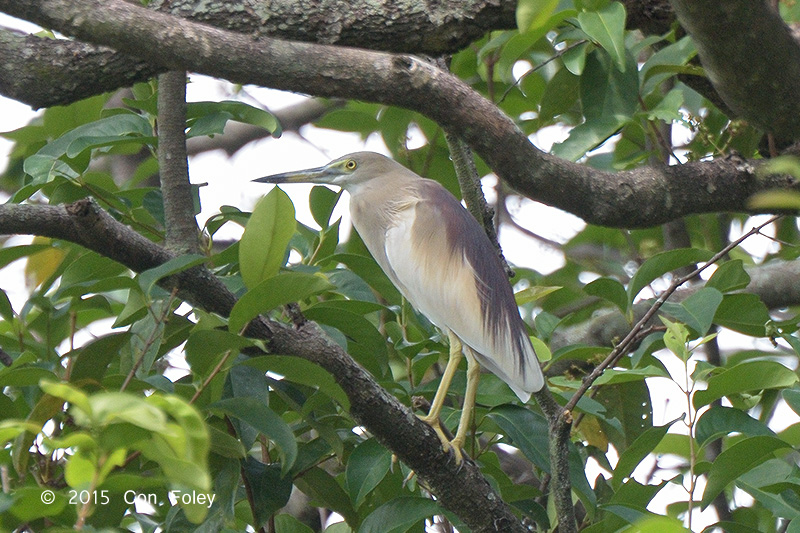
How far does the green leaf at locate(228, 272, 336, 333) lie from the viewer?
1.42 metres

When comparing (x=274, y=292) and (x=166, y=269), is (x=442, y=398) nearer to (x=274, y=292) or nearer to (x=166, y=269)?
(x=274, y=292)

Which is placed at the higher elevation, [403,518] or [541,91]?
[541,91]

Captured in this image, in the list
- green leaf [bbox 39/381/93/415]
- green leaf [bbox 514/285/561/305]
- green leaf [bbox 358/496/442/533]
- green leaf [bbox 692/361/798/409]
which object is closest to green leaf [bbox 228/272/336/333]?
green leaf [bbox 358/496/442/533]

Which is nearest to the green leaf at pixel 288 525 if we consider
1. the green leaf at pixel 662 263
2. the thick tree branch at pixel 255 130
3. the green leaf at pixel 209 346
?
the green leaf at pixel 209 346

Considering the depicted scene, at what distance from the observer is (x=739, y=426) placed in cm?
185

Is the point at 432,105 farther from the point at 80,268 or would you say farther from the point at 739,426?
the point at 739,426

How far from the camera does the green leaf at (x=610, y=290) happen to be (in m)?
2.09

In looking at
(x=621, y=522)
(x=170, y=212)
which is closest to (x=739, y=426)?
(x=621, y=522)

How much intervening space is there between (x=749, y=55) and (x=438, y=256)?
1222mm

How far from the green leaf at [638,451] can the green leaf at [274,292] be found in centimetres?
81

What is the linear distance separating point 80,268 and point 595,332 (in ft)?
6.04

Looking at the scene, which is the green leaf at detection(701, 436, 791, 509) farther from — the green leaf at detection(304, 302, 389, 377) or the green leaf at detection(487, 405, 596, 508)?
the green leaf at detection(304, 302, 389, 377)

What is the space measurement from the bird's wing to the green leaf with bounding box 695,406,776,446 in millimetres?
622
